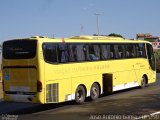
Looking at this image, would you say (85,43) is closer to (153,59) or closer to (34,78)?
(34,78)

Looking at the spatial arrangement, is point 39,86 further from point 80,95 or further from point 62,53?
point 80,95

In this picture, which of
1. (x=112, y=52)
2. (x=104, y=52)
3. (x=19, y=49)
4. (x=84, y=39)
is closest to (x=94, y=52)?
(x=84, y=39)

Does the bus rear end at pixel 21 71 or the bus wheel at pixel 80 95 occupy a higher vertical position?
the bus rear end at pixel 21 71

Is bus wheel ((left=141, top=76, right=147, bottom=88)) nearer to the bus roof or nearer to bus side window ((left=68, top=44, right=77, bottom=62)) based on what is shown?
the bus roof

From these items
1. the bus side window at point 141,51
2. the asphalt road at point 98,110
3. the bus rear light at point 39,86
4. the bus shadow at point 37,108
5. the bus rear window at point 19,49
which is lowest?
the bus shadow at point 37,108

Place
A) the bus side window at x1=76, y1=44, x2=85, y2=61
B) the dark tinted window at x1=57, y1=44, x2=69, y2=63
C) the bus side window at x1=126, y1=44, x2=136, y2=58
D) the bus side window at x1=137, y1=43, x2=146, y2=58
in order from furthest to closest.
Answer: the bus side window at x1=137, y1=43, x2=146, y2=58 → the bus side window at x1=126, y1=44, x2=136, y2=58 → the bus side window at x1=76, y1=44, x2=85, y2=61 → the dark tinted window at x1=57, y1=44, x2=69, y2=63

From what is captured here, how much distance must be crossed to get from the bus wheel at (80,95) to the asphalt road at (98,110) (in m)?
0.24

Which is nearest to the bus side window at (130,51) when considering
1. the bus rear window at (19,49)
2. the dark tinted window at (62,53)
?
the dark tinted window at (62,53)

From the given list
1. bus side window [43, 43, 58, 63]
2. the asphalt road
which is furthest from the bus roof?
the asphalt road

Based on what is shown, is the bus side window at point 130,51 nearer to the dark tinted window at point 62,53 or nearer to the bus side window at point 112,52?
the bus side window at point 112,52

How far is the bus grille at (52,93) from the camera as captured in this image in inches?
626

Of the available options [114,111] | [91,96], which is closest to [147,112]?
[114,111]

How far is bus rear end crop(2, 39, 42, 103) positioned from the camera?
15.7m

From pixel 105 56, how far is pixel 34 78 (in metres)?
5.32
